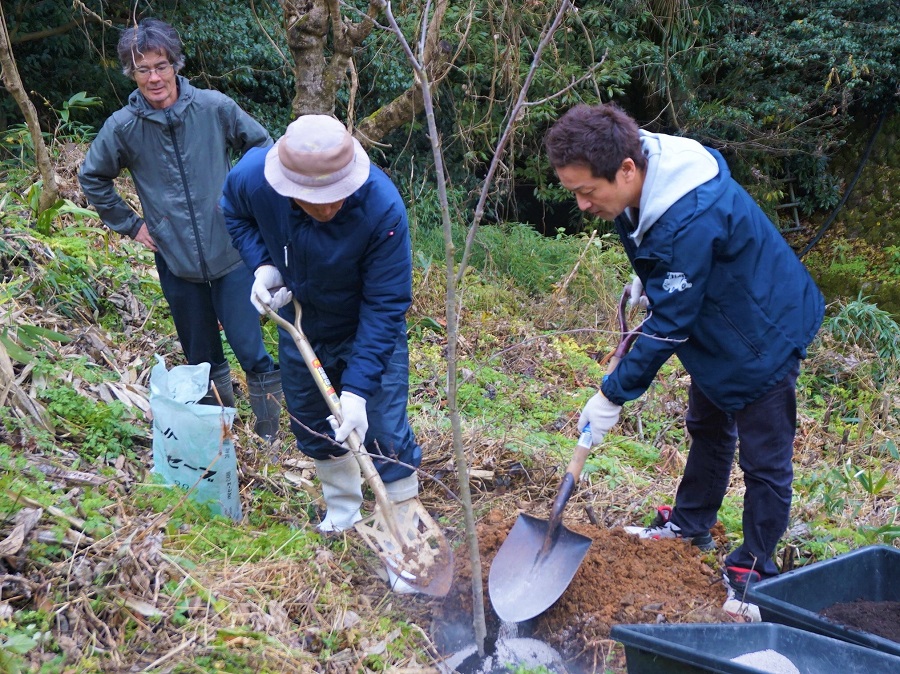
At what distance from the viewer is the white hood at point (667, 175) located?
2.54 meters

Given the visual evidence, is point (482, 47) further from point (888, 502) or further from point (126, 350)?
point (888, 502)

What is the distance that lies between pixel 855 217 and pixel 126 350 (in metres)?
9.70

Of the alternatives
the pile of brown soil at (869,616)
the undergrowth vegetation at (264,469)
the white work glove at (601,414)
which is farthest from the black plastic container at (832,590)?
the white work glove at (601,414)

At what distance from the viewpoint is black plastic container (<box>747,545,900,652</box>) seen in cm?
254

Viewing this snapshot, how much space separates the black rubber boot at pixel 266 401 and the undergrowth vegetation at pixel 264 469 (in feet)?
0.35

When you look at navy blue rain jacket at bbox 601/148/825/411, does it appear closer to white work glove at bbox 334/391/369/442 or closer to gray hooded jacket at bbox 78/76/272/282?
white work glove at bbox 334/391/369/442

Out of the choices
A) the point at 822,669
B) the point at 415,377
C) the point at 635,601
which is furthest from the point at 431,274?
the point at 822,669

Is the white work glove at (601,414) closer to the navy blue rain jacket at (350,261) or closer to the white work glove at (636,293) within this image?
the white work glove at (636,293)

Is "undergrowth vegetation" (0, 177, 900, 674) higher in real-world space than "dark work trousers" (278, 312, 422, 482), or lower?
lower

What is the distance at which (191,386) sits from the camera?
11.0ft

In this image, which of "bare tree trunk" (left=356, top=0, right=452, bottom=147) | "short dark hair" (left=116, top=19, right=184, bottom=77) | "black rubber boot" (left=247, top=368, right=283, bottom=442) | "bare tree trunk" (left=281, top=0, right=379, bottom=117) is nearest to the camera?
"short dark hair" (left=116, top=19, right=184, bottom=77)

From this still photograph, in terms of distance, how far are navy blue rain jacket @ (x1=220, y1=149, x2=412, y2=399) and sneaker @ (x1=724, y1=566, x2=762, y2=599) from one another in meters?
1.54

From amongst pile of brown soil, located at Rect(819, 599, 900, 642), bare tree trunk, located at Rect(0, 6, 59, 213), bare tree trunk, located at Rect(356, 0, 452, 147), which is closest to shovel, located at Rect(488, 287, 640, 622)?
pile of brown soil, located at Rect(819, 599, 900, 642)

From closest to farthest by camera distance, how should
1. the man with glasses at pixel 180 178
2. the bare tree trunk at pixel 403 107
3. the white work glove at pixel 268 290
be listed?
1. the white work glove at pixel 268 290
2. the man with glasses at pixel 180 178
3. the bare tree trunk at pixel 403 107
